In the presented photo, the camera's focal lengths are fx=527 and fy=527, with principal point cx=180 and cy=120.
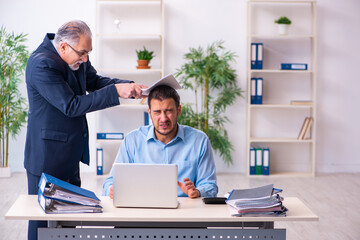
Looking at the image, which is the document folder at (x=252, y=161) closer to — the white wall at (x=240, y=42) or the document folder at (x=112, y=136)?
the white wall at (x=240, y=42)

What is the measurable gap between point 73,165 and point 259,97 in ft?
12.9

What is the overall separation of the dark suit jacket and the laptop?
575 mm

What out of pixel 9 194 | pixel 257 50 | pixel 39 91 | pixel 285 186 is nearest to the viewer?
pixel 39 91

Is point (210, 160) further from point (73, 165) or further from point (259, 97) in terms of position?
point (259, 97)

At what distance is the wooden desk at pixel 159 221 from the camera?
7.25 ft

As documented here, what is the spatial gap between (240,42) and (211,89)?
70 centimetres

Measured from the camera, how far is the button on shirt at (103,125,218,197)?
2.81 meters

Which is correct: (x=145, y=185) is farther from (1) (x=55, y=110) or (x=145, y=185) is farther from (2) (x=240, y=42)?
(2) (x=240, y=42)

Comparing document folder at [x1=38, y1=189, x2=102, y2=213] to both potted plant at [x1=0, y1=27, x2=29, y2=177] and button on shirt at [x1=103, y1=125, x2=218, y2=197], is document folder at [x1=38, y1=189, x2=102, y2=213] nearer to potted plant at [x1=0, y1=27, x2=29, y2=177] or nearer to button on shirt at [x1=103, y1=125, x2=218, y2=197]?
button on shirt at [x1=103, y1=125, x2=218, y2=197]

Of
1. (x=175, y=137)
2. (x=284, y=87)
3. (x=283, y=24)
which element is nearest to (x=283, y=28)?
(x=283, y=24)

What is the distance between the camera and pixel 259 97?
6.52m

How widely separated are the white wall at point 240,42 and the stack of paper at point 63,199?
443cm

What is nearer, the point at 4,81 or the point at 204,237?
the point at 204,237

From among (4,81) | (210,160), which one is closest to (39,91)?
(210,160)
